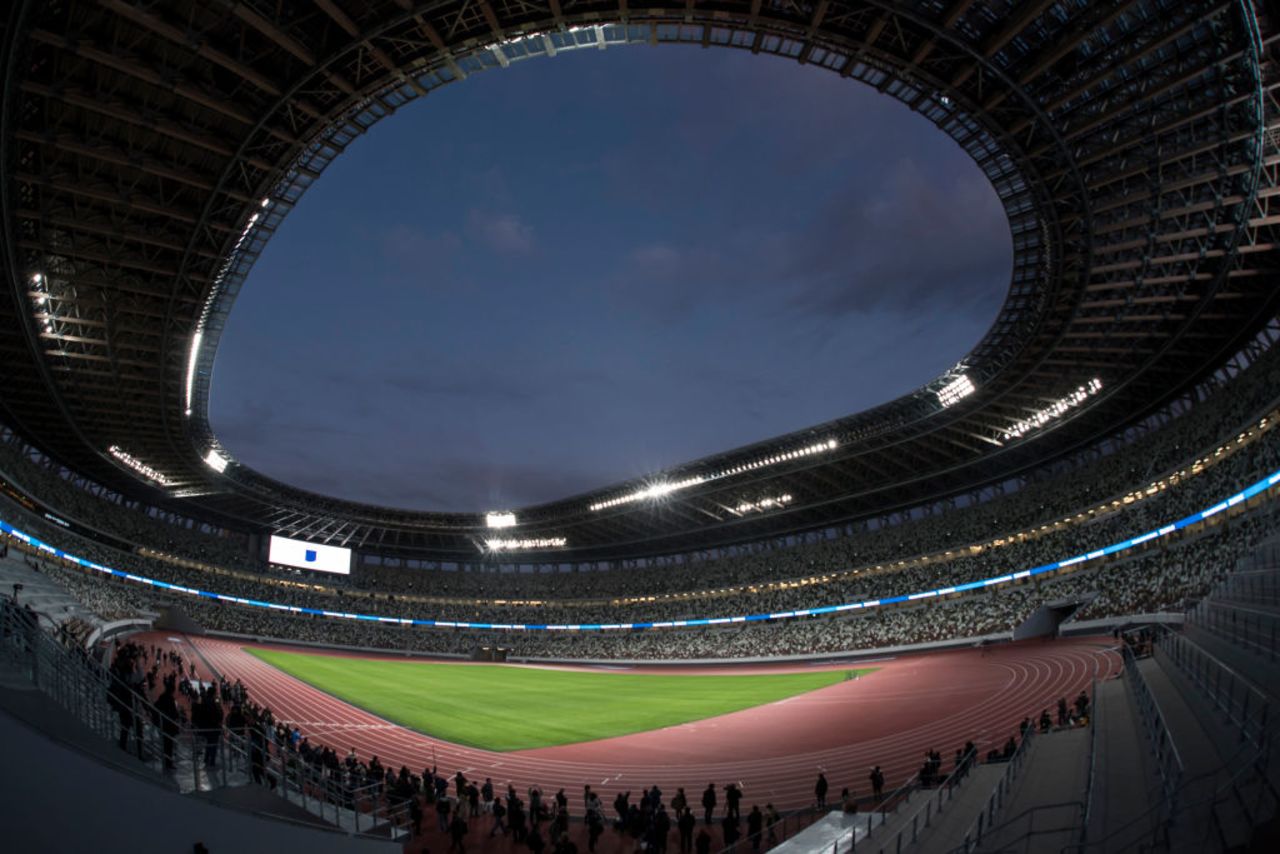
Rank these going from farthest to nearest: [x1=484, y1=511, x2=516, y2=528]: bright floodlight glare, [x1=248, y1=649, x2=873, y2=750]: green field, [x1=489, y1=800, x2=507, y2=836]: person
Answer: [x1=484, y1=511, x2=516, y2=528]: bright floodlight glare → [x1=248, y1=649, x2=873, y2=750]: green field → [x1=489, y1=800, x2=507, y2=836]: person

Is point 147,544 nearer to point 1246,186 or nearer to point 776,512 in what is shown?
point 776,512

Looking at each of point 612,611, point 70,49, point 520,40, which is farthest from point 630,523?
point 70,49

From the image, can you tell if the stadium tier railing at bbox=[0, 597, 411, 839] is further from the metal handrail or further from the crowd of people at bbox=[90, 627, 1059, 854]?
the metal handrail

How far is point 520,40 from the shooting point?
2188 cm

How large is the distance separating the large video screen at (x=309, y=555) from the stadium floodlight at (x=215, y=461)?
23436 mm

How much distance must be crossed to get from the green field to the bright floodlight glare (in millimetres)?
17227

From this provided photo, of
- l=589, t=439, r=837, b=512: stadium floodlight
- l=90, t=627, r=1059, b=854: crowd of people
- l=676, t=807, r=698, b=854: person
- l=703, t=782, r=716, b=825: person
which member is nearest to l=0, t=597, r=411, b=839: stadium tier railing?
l=90, t=627, r=1059, b=854: crowd of people

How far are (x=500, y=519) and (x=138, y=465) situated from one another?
32708 millimetres

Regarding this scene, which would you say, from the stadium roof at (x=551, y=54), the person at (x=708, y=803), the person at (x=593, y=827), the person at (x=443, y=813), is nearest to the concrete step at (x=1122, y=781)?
the person at (x=708, y=803)

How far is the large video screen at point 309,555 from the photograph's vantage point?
7662 centimetres

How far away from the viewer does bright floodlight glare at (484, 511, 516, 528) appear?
74625mm

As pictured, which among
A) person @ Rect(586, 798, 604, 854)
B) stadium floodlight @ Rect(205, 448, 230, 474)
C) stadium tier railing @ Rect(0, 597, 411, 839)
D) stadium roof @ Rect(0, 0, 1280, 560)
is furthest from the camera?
stadium floodlight @ Rect(205, 448, 230, 474)

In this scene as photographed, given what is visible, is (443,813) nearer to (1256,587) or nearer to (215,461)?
(1256,587)

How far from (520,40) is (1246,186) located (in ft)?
82.5
